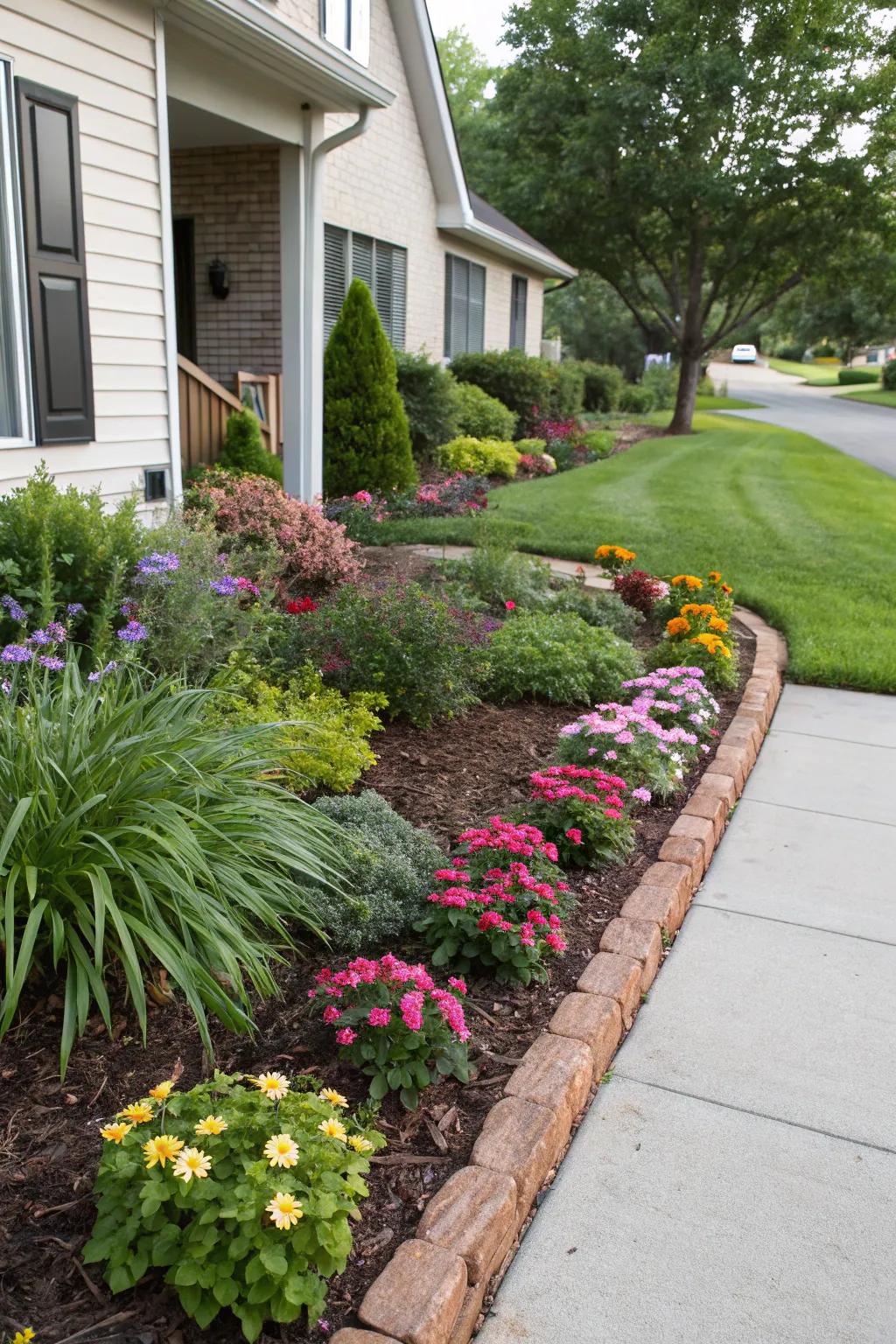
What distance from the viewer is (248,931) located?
2908 millimetres

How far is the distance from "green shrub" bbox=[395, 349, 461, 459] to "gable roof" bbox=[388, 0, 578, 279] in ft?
9.02

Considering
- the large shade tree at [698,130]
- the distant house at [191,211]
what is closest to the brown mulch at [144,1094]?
the distant house at [191,211]

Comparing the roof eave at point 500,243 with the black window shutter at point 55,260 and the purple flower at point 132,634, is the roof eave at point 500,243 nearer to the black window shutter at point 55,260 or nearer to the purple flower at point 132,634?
the black window shutter at point 55,260

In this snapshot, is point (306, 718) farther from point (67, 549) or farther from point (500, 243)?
point (500, 243)

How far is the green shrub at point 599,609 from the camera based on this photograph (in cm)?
645

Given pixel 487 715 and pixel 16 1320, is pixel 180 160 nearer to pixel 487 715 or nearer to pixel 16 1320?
pixel 487 715

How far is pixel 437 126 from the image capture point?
1379cm

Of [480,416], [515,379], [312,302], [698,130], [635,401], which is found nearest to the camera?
[312,302]

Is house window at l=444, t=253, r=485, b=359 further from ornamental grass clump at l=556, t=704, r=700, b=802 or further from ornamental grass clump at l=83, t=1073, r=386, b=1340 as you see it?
ornamental grass clump at l=83, t=1073, r=386, b=1340

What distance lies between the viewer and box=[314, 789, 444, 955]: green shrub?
9.70 ft

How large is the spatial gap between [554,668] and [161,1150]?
3.59 meters

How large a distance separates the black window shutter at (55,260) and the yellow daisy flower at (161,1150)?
4.45 metres

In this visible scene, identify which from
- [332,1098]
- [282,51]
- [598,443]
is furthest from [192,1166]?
[598,443]

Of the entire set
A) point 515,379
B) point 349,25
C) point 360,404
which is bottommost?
point 360,404
